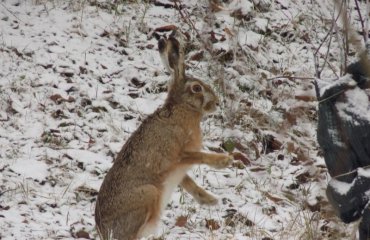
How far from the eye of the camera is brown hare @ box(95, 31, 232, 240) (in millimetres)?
4945

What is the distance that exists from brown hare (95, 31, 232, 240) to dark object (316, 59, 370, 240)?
1.38m

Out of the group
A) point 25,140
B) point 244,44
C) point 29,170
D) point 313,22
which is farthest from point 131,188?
point 313,22

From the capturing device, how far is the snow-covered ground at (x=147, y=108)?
215 inches

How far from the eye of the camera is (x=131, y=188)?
5.03 metres

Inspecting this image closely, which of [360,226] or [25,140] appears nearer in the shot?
[360,226]

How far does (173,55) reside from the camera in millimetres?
5281

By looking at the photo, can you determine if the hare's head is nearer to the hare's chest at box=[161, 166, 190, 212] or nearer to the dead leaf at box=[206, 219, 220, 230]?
the hare's chest at box=[161, 166, 190, 212]

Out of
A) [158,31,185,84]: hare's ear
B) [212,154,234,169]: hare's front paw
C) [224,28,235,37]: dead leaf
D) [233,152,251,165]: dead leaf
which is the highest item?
[224,28,235,37]: dead leaf

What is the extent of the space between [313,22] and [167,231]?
12.7 ft

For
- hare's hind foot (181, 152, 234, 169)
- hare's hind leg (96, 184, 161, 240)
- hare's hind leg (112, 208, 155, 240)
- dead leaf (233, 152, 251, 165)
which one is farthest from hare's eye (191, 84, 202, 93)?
dead leaf (233, 152, 251, 165)

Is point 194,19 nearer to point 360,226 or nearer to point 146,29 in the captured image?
point 146,29

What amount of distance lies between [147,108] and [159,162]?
6.38ft

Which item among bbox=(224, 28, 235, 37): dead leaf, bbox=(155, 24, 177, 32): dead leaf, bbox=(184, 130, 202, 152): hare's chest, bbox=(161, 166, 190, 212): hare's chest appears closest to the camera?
bbox=(161, 166, 190, 212): hare's chest

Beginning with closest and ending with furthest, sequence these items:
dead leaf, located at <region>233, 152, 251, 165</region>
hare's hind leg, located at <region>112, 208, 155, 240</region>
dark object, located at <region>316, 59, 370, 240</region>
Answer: dark object, located at <region>316, 59, 370, 240</region> < hare's hind leg, located at <region>112, 208, 155, 240</region> < dead leaf, located at <region>233, 152, 251, 165</region>
